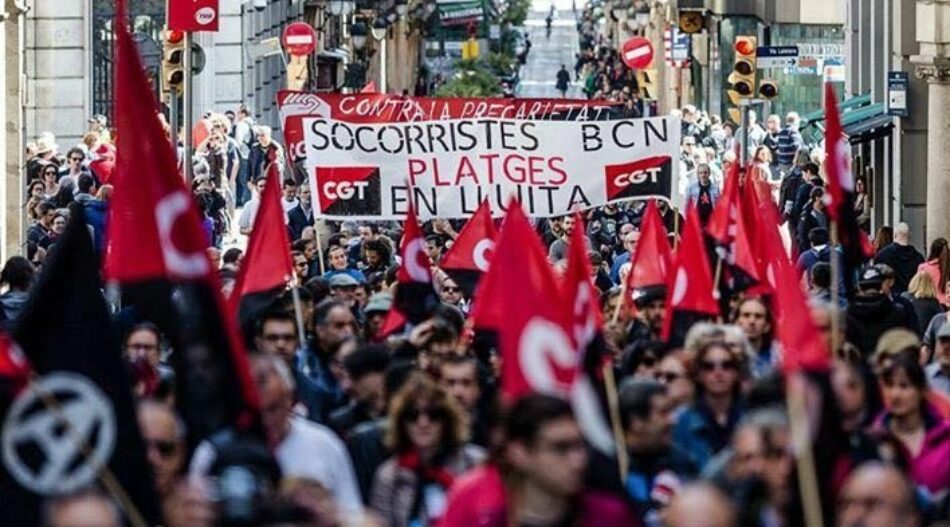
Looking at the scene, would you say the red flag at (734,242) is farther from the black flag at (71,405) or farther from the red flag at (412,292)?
the black flag at (71,405)

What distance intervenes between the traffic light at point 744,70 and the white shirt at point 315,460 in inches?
873

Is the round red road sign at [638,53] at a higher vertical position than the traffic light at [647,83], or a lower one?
higher

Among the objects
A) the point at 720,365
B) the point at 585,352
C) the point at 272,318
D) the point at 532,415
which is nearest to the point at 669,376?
the point at 720,365

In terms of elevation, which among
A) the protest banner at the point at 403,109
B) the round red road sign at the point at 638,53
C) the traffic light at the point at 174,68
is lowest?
the protest banner at the point at 403,109

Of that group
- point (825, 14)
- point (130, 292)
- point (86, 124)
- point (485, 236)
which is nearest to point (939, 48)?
point (485, 236)

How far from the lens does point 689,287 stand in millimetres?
16453

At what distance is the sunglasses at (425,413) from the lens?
37.0ft

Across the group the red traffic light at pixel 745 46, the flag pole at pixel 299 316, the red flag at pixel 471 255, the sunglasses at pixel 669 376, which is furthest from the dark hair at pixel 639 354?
the red traffic light at pixel 745 46

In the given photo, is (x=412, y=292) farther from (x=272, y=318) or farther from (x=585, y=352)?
(x=585, y=352)

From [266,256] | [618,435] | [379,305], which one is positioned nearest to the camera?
[618,435]

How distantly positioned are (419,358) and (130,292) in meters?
2.18

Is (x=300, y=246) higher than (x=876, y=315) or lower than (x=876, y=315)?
higher

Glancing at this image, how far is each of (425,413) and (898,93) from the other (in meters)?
24.7

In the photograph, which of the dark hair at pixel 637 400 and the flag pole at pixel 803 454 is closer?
the flag pole at pixel 803 454
